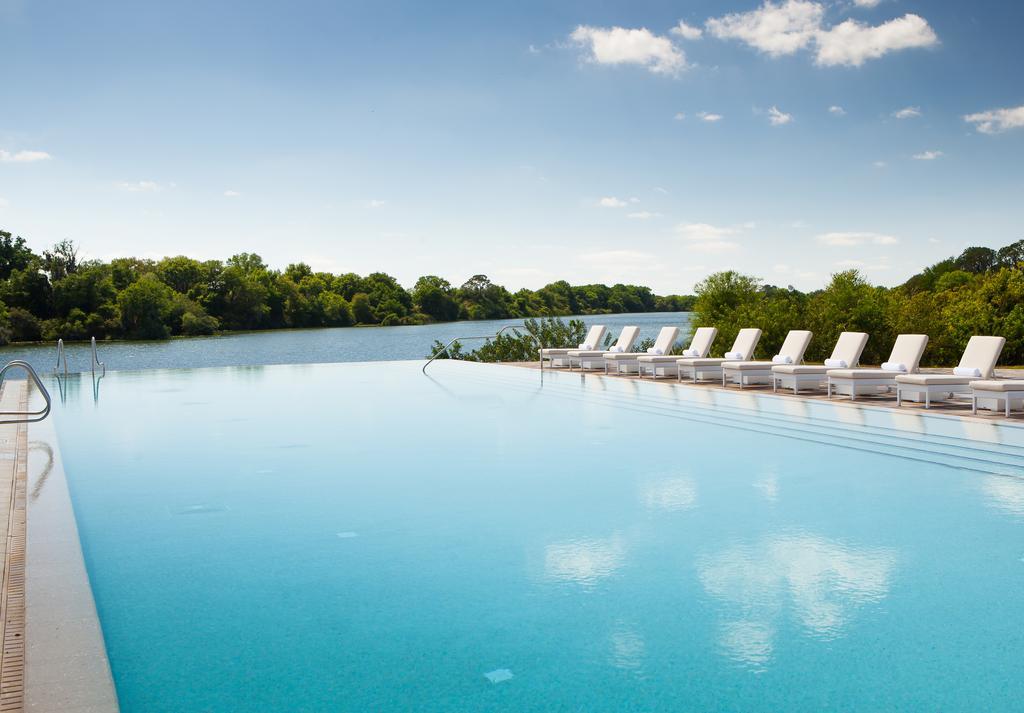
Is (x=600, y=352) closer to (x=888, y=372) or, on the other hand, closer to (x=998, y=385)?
(x=888, y=372)

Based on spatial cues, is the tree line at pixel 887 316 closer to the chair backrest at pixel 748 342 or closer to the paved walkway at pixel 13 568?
the chair backrest at pixel 748 342

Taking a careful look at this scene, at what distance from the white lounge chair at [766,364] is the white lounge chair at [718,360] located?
356 millimetres

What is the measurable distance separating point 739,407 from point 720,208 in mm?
16999

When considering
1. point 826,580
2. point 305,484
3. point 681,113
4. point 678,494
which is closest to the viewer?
point 826,580

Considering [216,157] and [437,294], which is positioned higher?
[216,157]

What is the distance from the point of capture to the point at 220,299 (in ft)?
168

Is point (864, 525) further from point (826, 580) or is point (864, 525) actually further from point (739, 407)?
point (739, 407)

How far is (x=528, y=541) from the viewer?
13.6ft

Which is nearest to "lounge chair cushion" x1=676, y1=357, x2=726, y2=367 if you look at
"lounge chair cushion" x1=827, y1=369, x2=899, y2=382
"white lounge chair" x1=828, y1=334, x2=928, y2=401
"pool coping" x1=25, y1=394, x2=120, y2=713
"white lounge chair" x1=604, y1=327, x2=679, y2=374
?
"white lounge chair" x1=604, y1=327, x2=679, y2=374

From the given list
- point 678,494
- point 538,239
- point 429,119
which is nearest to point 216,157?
point 429,119

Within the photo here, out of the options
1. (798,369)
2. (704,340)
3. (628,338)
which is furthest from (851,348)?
(628,338)

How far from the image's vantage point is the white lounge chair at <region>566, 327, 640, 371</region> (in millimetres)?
13609

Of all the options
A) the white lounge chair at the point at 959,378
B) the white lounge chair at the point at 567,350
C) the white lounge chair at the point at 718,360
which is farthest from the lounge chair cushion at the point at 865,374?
the white lounge chair at the point at 567,350

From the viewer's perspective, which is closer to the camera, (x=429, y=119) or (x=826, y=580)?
(x=826, y=580)
